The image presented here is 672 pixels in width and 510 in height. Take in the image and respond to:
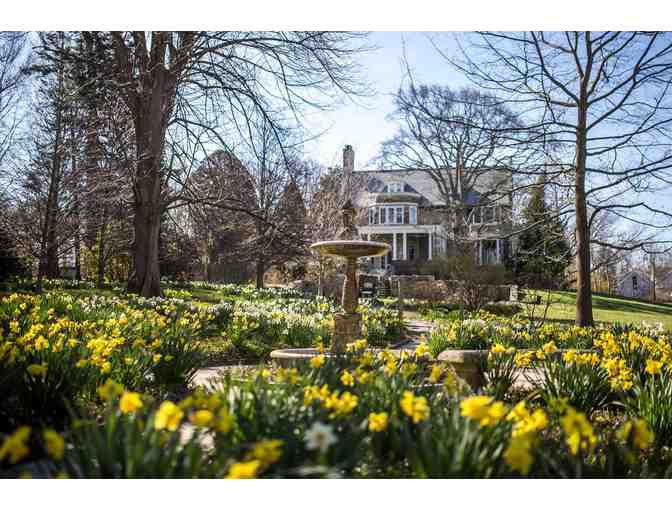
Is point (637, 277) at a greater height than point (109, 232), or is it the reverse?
point (109, 232)

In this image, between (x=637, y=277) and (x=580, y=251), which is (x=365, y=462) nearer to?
(x=580, y=251)

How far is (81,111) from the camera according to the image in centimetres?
695

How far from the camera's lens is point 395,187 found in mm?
28719

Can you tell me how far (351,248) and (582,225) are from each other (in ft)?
14.0

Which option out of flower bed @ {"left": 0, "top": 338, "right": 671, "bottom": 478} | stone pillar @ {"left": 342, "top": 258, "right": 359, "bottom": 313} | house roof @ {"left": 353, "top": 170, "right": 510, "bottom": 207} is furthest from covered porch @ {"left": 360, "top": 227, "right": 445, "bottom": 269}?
flower bed @ {"left": 0, "top": 338, "right": 671, "bottom": 478}

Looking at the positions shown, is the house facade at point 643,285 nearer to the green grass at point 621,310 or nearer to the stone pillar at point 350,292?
the green grass at point 621,310

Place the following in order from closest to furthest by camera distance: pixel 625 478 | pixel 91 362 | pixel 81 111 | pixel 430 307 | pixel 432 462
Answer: pixel 432 462 < pixel 625 478 < pixel 91 362 < pixel 81 111 < pixel 430 307

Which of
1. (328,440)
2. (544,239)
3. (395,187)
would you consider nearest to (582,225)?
(544,239)

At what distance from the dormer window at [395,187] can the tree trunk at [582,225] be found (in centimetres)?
2046

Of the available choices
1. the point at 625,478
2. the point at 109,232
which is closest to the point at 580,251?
the point at 625,478

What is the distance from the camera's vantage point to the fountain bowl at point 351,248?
17.6 ft

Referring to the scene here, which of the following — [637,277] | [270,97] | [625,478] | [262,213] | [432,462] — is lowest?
[625,478]
